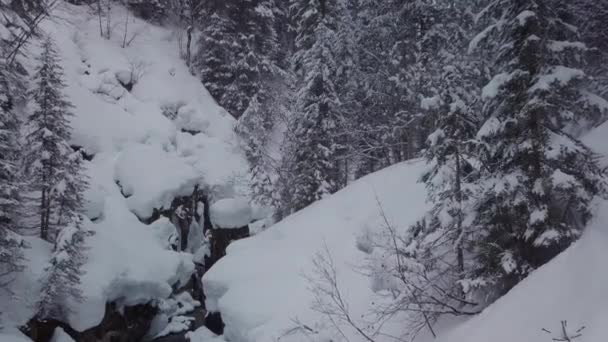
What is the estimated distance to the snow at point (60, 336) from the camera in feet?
38.4

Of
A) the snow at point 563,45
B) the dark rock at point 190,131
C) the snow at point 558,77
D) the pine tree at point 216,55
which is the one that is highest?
the pine tree at point 216,55

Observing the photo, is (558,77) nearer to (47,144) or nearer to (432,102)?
(432,102)

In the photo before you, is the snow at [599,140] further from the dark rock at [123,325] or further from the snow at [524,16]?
the dark rock at [123,325]

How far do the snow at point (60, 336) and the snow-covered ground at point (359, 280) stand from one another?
13.7ft

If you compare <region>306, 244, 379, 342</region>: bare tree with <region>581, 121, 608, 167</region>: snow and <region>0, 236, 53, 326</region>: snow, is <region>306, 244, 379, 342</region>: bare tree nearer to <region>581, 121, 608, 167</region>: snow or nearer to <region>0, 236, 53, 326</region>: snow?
<region>581, 121, 608, 167</region>: snow

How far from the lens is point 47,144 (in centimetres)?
1317

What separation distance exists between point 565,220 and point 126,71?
2458 centimetres

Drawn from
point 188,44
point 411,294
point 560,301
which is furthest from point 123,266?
point 188,44

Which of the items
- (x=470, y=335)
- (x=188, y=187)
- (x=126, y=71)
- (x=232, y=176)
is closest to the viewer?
(x=470, y=335)

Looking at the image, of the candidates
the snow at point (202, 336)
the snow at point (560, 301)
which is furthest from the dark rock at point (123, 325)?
the snow at point (560, 301)

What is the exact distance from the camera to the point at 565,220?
6320 millimetres

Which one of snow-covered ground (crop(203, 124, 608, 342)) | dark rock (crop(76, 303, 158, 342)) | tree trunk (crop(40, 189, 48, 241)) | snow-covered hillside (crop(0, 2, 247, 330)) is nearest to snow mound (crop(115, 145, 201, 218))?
snow-covered hillside (crop(0, 2, 247, 330))

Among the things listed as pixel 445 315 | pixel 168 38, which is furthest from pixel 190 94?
pixel 445 315

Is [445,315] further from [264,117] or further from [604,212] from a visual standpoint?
[264,117]
